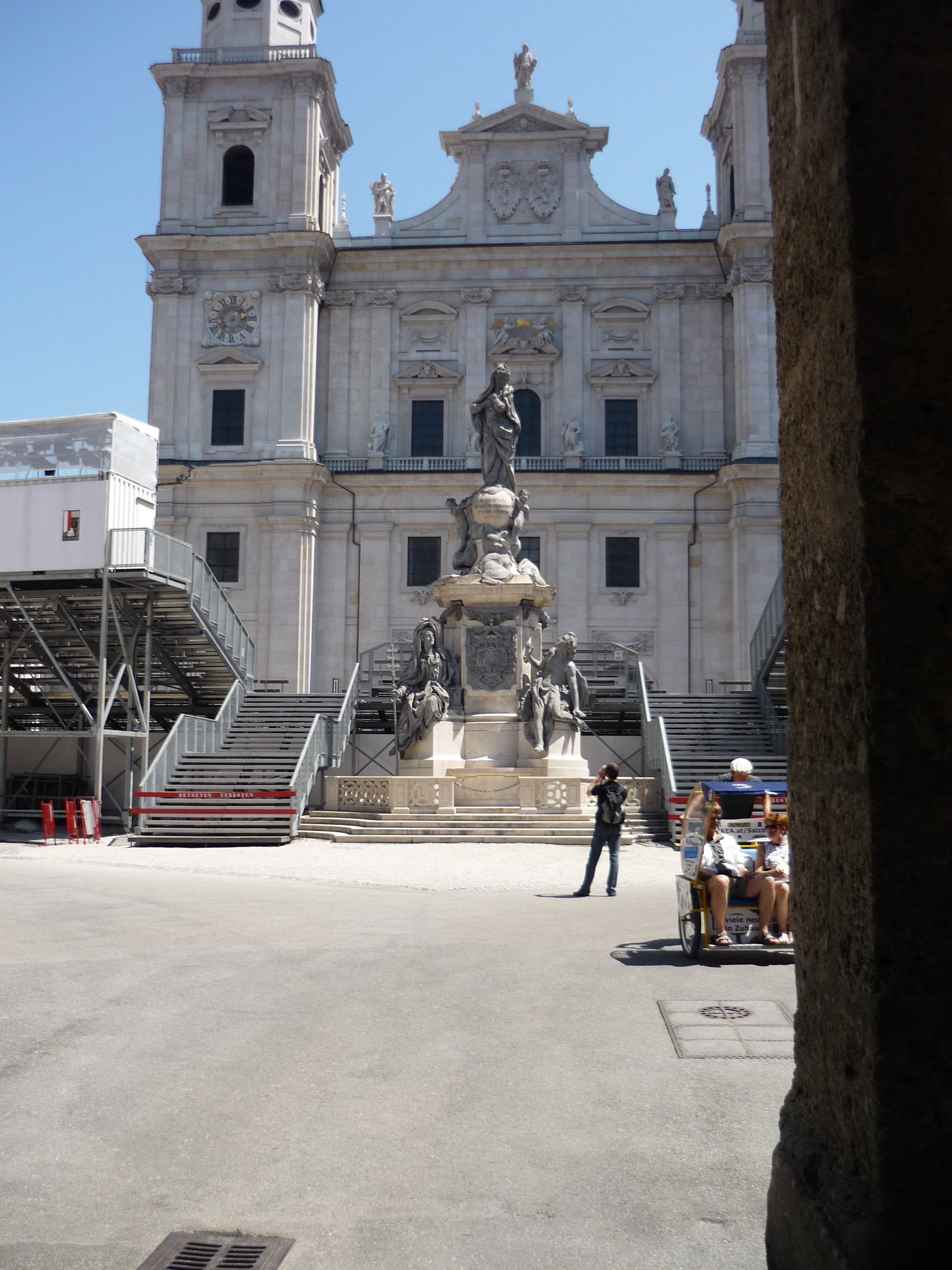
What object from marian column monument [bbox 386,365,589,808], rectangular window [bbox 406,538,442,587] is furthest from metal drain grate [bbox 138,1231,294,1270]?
rectangular window [bbox 406,538,442,587]

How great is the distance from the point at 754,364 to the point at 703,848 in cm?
3451

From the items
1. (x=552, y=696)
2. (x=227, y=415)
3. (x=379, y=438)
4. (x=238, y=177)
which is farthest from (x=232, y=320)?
(x=552, y=696)

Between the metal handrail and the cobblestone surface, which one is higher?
the metal handrail

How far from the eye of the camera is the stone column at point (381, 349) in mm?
44031

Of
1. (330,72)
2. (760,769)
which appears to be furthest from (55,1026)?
(330,72)

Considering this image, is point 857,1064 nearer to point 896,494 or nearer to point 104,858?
point 896,494

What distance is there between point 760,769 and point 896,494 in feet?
76.2

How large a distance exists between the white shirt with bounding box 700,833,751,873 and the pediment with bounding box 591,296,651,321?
36625 millimetres

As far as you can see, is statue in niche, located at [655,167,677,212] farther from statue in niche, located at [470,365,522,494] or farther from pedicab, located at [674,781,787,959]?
pedicab, located at [674,781,787,959]

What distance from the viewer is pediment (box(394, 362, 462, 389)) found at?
43875 mm

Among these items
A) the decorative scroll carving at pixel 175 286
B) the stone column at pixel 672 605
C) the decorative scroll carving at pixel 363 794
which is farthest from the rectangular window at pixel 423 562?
the decorative scroll carving at pixel 363 794

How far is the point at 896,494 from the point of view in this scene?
9.90 feet

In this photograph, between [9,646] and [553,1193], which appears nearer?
[553,1193]

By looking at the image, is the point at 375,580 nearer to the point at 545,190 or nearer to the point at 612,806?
the point at 545,190
